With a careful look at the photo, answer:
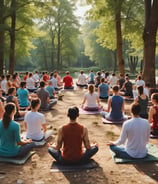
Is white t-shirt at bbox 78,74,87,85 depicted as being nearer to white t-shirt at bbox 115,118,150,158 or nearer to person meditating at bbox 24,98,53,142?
person meditating at bbox 24,98,53,142

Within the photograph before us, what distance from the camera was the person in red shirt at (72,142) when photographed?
5.14 metres

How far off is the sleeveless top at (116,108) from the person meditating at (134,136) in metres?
3.66

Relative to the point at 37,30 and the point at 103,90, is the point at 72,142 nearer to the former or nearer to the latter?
the point at 103,90

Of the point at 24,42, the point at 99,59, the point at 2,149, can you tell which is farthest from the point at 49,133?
the point at 99,59

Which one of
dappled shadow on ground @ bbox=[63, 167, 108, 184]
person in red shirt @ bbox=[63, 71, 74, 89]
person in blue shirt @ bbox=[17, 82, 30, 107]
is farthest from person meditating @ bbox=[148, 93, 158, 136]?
person in red shirt @ bbox=[63, 71, 74, 89]

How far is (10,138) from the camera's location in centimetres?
550

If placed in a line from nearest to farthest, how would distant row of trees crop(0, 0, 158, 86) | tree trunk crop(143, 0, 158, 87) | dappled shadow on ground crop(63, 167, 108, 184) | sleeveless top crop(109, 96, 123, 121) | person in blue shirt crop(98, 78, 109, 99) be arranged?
1. dappled shadow on ground crop(63, 167, 108, 184)
2. sleeveless top crop(109, 96, 123, 121)
3. person in blue shirt crop(98, 78, 109, 99)
4. tree trunk crop(143, 0, 158, 87)
5. distant row of trees crop(0, 0, 158, 86)

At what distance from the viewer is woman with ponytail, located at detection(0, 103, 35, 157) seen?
5.42 m

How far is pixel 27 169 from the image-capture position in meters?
5.27

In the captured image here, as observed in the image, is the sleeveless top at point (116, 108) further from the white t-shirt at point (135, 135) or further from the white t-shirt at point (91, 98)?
the white t-shirt at point (135, 135)

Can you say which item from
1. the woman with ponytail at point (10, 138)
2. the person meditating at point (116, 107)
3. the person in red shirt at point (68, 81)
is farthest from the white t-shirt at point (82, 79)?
the woman with ponytail at point (10, 138)

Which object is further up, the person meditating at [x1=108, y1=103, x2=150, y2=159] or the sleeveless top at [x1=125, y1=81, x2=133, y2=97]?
the sleeveless top at [x1=125, y1=81, x2=133, y2=97]

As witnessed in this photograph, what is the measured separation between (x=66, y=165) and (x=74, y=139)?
64 centimetres

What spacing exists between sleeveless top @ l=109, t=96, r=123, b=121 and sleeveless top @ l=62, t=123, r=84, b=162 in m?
4.25
